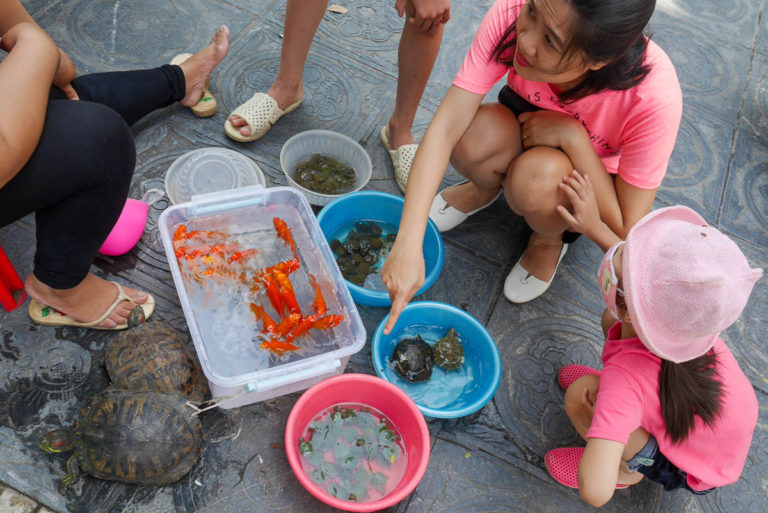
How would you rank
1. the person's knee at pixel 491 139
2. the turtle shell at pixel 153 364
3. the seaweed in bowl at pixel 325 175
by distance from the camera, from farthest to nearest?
the seaweed in bowl at pixel 325 175 → the person's knee at pixel 491 139 → the turtle shell at pixel 153 364

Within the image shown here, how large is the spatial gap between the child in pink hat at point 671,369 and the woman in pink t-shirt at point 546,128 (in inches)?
10.5

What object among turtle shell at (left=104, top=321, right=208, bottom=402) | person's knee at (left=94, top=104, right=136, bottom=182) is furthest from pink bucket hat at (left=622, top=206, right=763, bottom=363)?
person's knee at (left=94, top=104, right=136, bottom=182)

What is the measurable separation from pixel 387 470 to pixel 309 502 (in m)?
0.23

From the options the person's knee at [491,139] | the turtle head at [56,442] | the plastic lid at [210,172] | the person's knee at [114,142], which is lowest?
the turtle head at [56,442]

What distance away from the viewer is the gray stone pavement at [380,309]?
4.89ft

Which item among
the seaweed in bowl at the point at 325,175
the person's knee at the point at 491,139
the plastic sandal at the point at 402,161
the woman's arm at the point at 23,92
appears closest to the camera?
the woman's arm at the point at 23,92

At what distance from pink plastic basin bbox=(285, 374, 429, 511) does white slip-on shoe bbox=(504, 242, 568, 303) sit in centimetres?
63

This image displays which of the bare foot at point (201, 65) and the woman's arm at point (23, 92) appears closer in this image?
the woman's arm at point (23, 92)

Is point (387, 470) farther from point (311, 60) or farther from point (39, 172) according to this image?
point (311, 60)

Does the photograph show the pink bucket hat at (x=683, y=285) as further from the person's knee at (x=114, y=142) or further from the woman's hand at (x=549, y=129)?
the person's knee at (x=114, y=142)

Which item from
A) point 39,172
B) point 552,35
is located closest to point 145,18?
point 39,172

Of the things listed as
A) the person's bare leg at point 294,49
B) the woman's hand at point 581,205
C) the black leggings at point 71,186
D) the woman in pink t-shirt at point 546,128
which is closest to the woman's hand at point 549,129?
the woman in pink t-shirt at point 546,128

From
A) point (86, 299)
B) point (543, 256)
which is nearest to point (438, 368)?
point (543, 256)

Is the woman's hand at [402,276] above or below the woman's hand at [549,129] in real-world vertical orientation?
below
